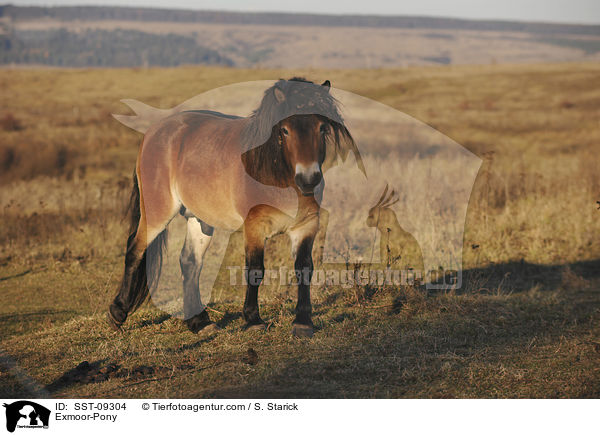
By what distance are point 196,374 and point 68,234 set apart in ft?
22.9

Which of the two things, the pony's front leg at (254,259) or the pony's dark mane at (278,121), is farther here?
the pony's front leg at (254,259)

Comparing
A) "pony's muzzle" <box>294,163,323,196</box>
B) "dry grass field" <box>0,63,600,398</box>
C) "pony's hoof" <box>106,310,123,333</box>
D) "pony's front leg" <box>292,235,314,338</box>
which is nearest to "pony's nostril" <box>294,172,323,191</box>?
"pony's muzzle" <box>294,163,323,196</box>

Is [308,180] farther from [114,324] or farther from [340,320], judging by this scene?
[114,324]

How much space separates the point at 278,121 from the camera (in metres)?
4.97

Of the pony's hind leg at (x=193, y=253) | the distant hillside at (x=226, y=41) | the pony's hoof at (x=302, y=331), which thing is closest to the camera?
the pony's hoof at (x=302, y=331)

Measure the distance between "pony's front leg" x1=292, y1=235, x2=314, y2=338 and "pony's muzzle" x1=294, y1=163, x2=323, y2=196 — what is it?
2.72ft

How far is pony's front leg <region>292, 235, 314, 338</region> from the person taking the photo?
525 centimetres

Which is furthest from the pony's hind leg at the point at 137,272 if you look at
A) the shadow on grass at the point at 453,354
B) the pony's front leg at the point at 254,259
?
the shadow on grass at the point at 453,354

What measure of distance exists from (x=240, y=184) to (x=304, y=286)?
1.10m

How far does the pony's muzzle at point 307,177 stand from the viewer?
459 cm
